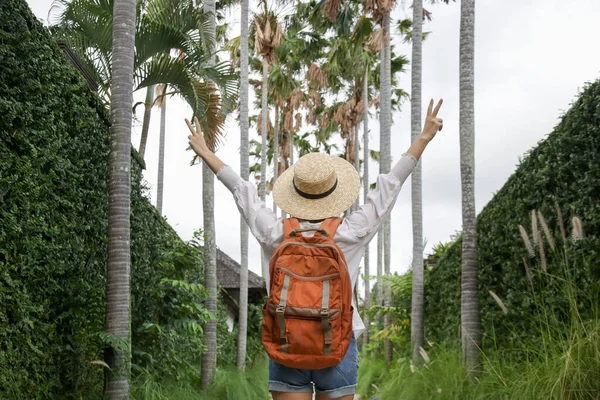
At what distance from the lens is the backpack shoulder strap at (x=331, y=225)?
366 centimetres

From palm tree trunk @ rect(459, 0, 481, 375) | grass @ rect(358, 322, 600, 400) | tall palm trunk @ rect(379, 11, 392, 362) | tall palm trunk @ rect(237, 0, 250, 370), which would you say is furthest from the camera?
tall palm trunk @ rect(379, 11, 392, 362)

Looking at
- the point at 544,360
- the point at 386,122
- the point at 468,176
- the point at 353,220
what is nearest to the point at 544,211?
the point at 544,360

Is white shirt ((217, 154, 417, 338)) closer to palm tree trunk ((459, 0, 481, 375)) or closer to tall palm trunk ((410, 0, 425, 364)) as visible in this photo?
palm tree trunk ((459, 0, 481, 375))

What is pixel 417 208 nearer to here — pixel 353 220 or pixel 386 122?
pixel 386 122

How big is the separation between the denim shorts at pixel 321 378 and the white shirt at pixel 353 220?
0.19 m

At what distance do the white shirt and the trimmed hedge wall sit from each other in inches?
124

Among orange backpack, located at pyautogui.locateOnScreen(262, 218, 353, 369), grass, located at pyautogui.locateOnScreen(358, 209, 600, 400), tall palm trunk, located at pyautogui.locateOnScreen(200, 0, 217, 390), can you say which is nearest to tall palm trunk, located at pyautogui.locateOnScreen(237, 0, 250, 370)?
tall palm trunk, located at pyautogui.locateOnScreen(200, 0, 217, 390)

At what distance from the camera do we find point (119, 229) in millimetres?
7152

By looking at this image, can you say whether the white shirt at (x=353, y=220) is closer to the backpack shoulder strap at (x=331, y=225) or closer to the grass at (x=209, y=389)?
the backpack shoulder strap at (x=331, y=225)

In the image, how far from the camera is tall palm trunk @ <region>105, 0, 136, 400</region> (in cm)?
706

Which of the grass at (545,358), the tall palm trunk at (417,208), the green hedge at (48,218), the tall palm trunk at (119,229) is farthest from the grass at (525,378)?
the tall palm trunk at (417,208)

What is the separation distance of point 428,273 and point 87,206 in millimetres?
9749

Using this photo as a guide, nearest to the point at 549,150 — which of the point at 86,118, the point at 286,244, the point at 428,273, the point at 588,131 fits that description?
the point at 588,131

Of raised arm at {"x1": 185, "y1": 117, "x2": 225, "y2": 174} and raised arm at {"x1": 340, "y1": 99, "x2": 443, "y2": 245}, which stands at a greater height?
raised arm at {"x1": 185, "y1": 117, "x2": 225, "y2": 174}
